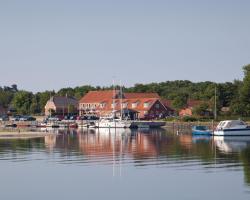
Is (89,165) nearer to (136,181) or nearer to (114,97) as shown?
(136,181)

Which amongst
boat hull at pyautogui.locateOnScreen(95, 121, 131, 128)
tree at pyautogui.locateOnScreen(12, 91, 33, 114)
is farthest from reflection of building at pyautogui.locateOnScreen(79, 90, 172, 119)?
tree at pyautogui.locateOnScreen(12, 91, 33, 114)

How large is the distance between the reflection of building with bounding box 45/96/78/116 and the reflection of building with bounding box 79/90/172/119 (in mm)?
2510

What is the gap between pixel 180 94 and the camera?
474 feet

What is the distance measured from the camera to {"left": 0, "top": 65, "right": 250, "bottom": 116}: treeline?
105250 millimetres

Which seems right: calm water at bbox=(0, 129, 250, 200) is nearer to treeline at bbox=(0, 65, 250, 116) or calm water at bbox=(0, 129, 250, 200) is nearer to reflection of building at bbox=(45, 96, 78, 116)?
treeline at bbox=(0, 65, 250, 116)

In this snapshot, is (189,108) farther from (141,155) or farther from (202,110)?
(141,155)

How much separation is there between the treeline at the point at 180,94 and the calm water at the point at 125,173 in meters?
46.8

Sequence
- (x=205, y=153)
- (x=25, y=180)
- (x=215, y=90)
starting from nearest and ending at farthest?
(x=25, y=180) → (x=205, y=153) → (x=215, y=90)

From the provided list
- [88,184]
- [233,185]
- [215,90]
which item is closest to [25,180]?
[88,184]

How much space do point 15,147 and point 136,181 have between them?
27526mm

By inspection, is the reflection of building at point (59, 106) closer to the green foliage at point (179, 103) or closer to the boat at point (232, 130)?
the green foliage at point (179, 103)

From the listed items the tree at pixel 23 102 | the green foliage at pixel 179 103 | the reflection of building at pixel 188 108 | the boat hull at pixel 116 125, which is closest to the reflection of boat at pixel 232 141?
the boat hull at pixel 116 125

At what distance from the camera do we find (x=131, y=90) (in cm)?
16738

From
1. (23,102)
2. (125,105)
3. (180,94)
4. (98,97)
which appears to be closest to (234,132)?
(125,105)
